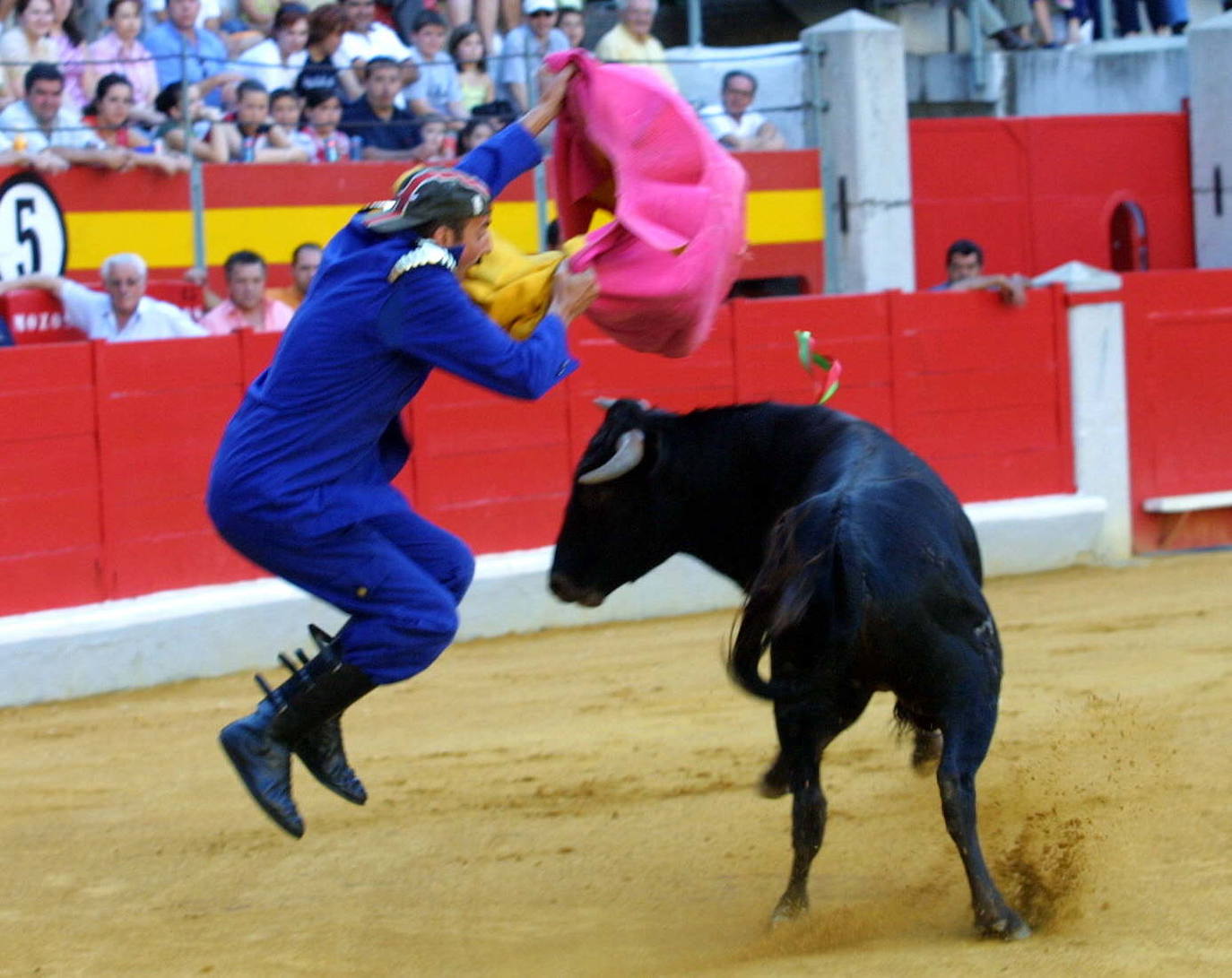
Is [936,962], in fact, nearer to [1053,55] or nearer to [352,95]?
[352,95]

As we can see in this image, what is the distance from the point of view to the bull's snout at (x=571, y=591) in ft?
14.9

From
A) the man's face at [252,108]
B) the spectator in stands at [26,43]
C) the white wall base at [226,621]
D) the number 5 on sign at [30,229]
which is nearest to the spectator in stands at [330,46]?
the man's face at [252,108]

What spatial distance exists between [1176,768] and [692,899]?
161 centimetres

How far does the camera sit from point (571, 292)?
3963 mm

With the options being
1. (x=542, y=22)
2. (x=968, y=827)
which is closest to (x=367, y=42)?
(x=542, y=22)

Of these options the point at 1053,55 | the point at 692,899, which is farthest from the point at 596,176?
the point at 1053,55

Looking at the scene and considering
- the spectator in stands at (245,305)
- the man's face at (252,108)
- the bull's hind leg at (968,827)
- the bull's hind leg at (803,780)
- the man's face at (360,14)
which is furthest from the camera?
the man's face at (360,14)

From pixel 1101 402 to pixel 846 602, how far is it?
20.6 ft

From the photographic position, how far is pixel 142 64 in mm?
8727

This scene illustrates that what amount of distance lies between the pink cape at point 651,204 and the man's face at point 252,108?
452 cm

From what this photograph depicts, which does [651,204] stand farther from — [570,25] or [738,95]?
[570,25]

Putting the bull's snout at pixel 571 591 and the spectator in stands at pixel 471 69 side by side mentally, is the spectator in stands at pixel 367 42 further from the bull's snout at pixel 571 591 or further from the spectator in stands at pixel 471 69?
the bull's snout at pixel 571 591

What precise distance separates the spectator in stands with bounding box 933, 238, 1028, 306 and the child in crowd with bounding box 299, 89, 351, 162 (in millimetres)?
2969

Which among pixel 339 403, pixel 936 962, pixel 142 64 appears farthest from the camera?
pixel 142 64
